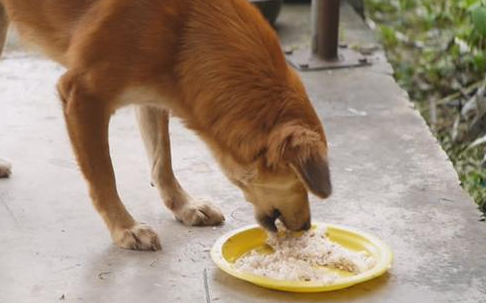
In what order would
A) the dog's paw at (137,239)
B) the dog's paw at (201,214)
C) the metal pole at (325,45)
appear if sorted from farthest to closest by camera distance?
the metal pole at (325,45) → the dog's paw at (201,214) → the dog's paw at (137,239)

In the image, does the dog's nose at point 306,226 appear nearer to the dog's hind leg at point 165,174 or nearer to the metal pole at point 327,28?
the dog's hind leg at point 165,174

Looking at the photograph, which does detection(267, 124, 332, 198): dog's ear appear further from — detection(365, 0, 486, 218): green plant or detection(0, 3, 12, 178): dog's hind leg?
detection(365, 0, 486, 218): green plant

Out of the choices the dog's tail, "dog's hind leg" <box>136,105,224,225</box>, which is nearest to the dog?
"dog's hind leg" <box>136,105,224,225</box>

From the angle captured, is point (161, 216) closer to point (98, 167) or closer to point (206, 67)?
point (98, 167)

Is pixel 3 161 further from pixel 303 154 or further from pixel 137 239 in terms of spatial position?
pixel 303 154

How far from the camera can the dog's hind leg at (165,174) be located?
4.30 metres

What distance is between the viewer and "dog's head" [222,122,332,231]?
3.42 meters

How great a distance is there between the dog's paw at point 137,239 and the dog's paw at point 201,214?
27cm

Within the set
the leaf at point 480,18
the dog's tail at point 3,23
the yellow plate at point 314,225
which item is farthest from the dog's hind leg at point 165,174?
the leaf at point 480,18

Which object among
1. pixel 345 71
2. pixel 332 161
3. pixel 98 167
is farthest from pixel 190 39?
pixel 345 71

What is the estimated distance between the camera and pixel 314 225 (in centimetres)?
413

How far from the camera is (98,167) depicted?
4.01 m

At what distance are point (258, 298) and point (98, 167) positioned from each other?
850mm

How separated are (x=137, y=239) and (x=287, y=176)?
0.75 m
